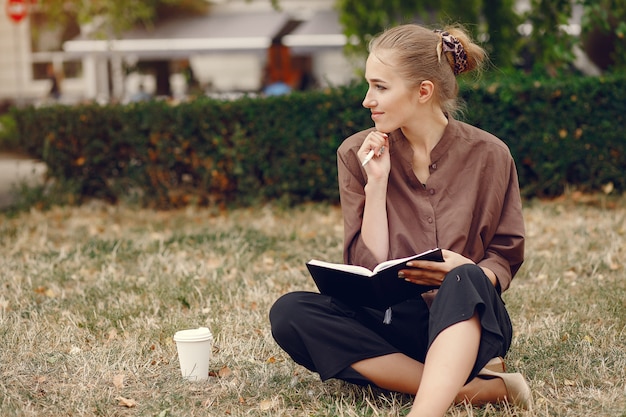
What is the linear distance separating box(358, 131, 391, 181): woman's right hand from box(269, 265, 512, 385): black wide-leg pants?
47cm

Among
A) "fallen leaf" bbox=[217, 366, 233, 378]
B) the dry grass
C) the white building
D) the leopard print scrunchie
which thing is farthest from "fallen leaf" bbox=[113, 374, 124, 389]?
the white building

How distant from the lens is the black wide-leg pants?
2.80 m

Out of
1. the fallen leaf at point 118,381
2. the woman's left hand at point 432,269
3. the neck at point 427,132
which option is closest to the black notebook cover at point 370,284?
the woman's left hand at point 432,269

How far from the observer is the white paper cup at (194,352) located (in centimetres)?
339

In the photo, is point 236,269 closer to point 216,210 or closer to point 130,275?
point 130,275

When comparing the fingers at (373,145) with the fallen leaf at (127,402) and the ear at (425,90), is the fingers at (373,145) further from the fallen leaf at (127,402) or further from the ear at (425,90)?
the fallen leaf at (127,402)

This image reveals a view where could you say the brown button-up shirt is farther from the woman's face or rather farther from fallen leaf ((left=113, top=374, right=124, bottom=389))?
fallen leaf ((left=113, top=374, right=124, bottom=389))

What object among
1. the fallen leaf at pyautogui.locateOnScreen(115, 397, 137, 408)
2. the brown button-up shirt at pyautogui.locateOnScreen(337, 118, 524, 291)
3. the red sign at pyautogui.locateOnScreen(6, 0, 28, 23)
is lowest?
the fallen leaf at pyautogui.locateOnScreen(115, 397, 137, 408)

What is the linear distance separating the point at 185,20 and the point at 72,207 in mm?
12936

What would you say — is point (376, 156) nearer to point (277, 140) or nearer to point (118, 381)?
point (118, 381)

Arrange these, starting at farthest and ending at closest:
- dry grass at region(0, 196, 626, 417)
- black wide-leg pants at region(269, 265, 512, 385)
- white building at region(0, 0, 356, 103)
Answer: white building at region(0, 0, 356, 103) → dry grass at region(0, 196, 626, 417) → black wide-leg pants at region(269, 265, 512, 385)

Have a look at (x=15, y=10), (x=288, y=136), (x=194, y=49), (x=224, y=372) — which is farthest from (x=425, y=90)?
(x=194, y=49)

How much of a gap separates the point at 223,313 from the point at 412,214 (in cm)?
155

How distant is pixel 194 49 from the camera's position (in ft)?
59.8
